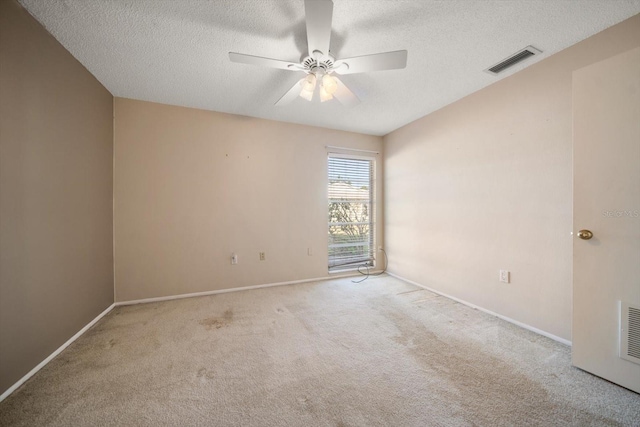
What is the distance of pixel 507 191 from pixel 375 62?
6.08 ft

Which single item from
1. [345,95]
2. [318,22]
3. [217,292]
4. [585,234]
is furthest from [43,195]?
[585,234]

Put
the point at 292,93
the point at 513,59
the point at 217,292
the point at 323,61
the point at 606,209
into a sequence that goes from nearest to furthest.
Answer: the point at 606,209 < the point at 323,61 < the point at 513,59 < the point at 292,93 < the point at 217,292

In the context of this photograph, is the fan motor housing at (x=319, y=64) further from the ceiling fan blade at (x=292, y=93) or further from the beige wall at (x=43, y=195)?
the beige wall at (x=43, y=195)

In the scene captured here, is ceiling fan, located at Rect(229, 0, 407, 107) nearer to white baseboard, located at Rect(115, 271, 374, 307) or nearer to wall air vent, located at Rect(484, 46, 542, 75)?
wall air vent, located at Rect(484, 46, 542, 75)

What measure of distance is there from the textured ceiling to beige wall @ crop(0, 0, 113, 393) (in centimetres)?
26

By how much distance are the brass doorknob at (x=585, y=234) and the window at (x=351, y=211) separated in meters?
2.65

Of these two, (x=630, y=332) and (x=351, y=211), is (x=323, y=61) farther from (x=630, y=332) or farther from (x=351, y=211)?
Answer: (x=630, y=332)

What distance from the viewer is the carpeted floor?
1.21 meters

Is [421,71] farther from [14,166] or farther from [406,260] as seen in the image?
[14,166]

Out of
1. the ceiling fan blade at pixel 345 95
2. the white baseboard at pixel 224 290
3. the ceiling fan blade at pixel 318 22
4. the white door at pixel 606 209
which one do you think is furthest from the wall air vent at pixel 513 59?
the white baseboard at pixel 224 290

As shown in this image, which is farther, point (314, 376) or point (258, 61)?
point (258, 61)

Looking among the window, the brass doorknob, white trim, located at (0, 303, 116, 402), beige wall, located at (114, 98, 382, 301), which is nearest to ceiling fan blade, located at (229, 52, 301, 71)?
beige wall, located at (114, 98, 382, 301)

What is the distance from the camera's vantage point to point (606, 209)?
1.48 meters

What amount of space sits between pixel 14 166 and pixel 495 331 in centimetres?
385
